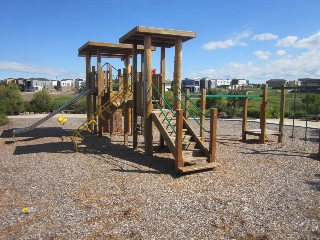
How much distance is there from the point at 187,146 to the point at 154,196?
2.46 metres

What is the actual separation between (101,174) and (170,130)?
224cm

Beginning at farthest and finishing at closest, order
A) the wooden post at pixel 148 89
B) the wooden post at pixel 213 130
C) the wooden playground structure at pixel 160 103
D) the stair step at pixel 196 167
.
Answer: the wooden post at pixel 148 89 → the wooden playground structure at pixel 160 103 → the wooden post at pixel 213 130 → the stair step at pixel 196 167

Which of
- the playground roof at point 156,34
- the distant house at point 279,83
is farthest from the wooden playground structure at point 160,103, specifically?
the distant house at point 279,83

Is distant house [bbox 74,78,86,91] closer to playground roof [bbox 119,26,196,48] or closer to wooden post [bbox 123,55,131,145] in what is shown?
wooden post [bbox 123,55,131,145]

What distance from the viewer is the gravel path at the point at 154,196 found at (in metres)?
4.31

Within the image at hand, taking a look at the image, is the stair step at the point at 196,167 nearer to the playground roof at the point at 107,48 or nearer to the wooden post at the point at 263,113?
the wooden post at the point at 263,113

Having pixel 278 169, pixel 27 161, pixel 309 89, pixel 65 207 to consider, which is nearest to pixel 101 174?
pixel 65 207

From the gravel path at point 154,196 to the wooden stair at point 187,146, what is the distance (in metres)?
0.21

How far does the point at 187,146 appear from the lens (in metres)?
7.79

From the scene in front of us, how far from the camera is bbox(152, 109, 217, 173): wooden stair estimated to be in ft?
23.3

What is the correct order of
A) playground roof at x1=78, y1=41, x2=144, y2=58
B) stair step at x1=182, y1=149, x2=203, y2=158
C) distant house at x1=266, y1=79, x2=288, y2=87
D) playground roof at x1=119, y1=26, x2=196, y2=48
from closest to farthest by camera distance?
stair step at x1=182, y1=149, x2=203, y2=158
playground roof at x1=119, y1=26, x2=196, y2=48
distant house at x1=266, y1=79, x2=288, y2=87
playground roof at x1=78, y1=41, x2=144, y2=58

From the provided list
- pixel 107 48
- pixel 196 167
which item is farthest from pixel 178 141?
pixel 107 48

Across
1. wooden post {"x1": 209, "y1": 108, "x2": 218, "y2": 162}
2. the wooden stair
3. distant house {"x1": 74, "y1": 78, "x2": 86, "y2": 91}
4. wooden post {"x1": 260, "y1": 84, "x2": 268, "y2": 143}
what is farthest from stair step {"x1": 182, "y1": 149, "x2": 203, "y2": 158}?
distant house {"x1": 74, "y1": 78, "x2": 86, "y2": 91}

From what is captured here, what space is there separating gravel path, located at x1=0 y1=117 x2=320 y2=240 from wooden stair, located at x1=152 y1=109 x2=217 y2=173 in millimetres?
211
